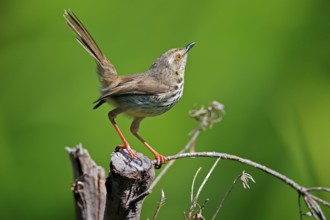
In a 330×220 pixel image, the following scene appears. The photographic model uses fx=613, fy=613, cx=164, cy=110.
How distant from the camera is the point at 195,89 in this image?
9.11ft

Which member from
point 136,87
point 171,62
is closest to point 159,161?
point 136,87

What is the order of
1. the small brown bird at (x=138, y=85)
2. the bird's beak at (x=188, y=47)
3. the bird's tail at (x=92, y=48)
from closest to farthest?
the small brown bird at (x=138, y=85), the bird's tail at (x=92, y=48), the bird's beak at (x=188, y=47)

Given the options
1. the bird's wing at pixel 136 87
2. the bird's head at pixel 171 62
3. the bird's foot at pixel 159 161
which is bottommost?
the bird's foot at pixel 159 161

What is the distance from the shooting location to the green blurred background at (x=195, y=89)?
105 inches

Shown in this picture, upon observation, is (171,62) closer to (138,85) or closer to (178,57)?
(178,57)

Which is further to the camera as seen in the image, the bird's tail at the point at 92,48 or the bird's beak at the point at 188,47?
the bird's beak at the point at 188,47

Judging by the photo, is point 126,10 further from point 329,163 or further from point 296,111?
point 329,163

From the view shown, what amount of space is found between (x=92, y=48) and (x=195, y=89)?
1.66ft

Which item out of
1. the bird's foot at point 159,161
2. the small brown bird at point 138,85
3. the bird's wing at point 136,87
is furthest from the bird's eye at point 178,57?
the bird's foot at point 159,161

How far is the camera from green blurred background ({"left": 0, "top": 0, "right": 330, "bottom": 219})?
267 centimetres

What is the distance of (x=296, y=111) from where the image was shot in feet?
9.32

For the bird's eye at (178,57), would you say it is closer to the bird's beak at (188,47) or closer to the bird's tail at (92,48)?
the bird's beak at (188,47)

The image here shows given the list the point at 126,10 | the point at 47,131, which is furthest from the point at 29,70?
the point at 126,10

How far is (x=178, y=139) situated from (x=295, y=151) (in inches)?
21.3
